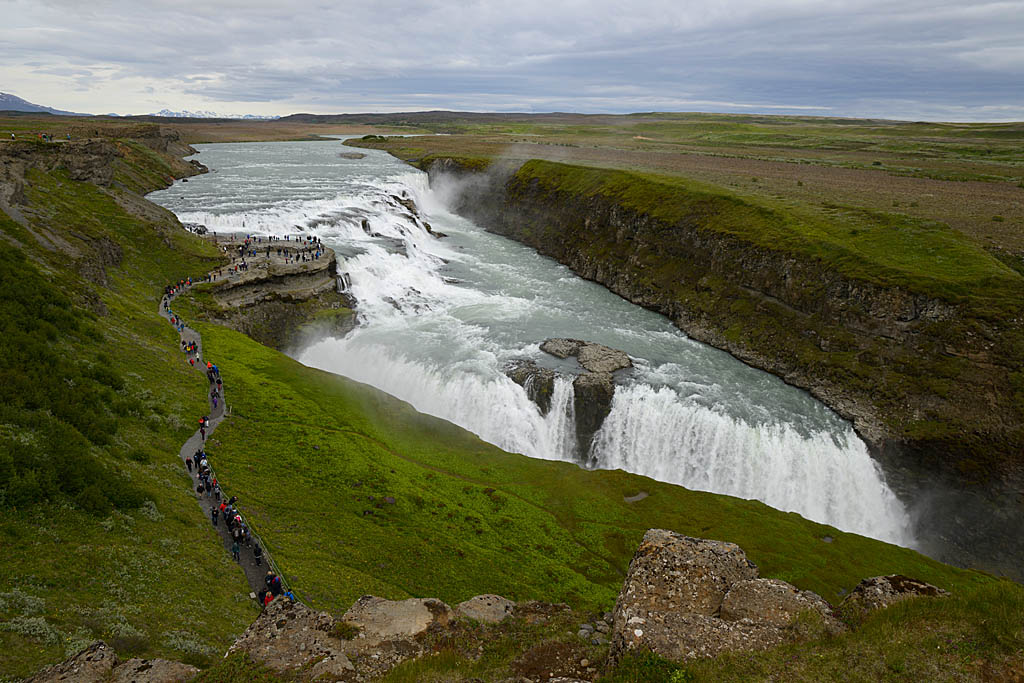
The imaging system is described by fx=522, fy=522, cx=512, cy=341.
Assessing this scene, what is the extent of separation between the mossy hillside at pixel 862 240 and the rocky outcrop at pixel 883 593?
35.1 metres

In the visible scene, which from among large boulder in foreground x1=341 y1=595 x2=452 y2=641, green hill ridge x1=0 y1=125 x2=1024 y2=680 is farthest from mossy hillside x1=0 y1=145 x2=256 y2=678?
large boulder in foreground x1=341 y1=595 x2=452 y2=641

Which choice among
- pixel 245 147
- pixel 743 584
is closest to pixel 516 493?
pixel 743 584

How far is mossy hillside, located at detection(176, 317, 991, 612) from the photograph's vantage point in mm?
22812

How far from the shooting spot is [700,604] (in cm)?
1338

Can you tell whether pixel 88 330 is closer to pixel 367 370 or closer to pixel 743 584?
pixel 367 370

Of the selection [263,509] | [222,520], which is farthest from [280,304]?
[222,520]

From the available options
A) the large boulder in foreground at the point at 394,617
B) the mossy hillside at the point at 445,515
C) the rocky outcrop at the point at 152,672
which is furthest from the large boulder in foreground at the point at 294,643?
the mossy hillside at the point at 445,515

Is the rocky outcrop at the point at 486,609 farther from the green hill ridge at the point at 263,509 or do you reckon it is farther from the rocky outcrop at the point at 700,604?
the rocky outcrop at the point at 700,604

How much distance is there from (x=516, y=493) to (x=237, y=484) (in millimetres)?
14499

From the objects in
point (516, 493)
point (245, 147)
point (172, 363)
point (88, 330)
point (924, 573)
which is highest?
point (245, 147)

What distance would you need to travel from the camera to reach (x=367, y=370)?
145 ft

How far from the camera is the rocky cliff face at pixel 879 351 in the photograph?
108 feet

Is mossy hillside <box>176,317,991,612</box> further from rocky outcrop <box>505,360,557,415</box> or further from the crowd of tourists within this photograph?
rocky outcrop <box>505,360,557,415</box>

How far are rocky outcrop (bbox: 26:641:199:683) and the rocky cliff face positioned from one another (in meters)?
39.9
